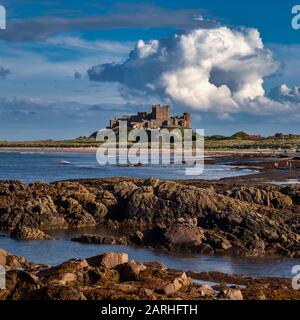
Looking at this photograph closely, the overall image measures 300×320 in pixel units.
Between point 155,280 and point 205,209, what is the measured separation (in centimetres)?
1282

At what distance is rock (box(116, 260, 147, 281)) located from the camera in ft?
52.3

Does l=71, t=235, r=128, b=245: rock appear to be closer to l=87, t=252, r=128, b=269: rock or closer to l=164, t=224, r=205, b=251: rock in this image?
l=164, t=224, r=205, b=251: rock

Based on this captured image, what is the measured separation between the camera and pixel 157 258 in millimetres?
22281

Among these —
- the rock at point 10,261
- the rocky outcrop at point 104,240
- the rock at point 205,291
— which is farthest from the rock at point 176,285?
the rocky outcrop at point 104,240

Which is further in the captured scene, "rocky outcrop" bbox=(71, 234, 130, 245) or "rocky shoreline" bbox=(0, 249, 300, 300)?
"rocky outcrop" bbox=(71, 234, 130, 245)

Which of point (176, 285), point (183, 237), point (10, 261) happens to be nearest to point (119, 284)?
point (176, 285)

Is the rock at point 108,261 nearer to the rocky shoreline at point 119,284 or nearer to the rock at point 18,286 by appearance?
the rocky shoreline at point 119,284

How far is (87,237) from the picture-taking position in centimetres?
2538

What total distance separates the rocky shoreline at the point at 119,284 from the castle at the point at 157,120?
16090 centimetres

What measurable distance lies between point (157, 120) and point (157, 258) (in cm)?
16557

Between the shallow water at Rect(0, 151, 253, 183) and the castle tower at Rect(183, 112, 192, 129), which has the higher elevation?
the castle tower at Rect(183, 112, 192, 129)

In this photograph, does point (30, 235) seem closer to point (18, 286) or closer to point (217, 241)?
point (217, 241)
